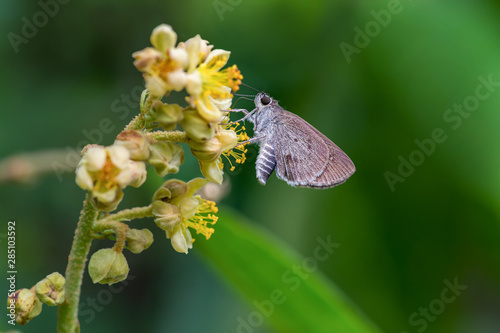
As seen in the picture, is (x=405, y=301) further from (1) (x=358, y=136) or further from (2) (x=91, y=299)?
(2) (x=91, y=299)

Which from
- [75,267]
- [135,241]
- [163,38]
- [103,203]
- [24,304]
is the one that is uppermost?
[163,38]

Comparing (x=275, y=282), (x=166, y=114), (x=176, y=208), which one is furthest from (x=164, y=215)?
(x=275, y=282)

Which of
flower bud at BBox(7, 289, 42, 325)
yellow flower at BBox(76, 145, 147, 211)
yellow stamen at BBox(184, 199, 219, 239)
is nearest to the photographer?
yellow flower at BBox(76, 145, 147, 211)

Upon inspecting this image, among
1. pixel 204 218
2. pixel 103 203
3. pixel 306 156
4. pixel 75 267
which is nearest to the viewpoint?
pixel 103 203

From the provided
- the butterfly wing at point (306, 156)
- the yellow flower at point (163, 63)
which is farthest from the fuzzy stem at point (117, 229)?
the butterfly wing at point (306, 156)

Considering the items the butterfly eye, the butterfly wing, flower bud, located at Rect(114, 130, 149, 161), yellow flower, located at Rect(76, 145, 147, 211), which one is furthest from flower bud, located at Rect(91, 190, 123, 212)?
the butterfly eye

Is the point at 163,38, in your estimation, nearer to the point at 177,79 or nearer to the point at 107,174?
the point at 177,79

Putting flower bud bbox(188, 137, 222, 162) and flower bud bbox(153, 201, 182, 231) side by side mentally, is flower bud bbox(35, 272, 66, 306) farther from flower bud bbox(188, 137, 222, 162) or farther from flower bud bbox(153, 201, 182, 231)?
flower bud bbox(188, 137, 222, 162)
